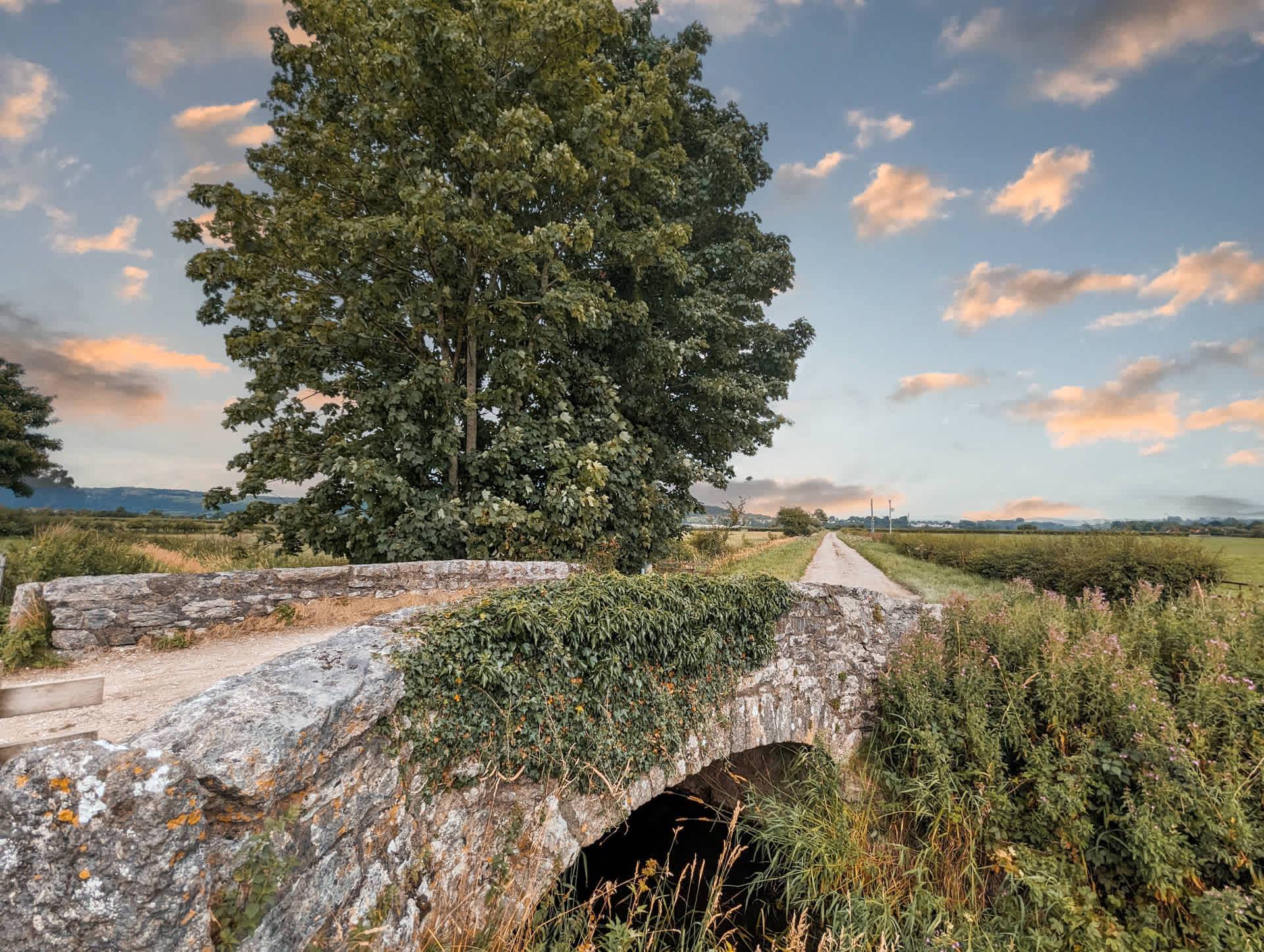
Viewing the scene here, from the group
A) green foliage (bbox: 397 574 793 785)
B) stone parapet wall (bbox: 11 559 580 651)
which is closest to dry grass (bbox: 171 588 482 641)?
stone parapet wall (bbox: 11 559 580 651)

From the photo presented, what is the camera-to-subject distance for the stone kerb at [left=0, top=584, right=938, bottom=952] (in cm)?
198

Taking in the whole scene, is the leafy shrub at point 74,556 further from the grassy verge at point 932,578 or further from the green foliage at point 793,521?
the green foliage at point 793,521

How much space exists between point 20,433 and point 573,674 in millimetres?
39743

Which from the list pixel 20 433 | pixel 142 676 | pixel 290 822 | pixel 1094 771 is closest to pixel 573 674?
pixel 290 822

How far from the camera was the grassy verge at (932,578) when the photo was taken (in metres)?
14.2

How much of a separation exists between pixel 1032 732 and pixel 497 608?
608cm

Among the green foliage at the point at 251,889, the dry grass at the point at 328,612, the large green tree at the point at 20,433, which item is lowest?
the green foliage at the point at 251,889

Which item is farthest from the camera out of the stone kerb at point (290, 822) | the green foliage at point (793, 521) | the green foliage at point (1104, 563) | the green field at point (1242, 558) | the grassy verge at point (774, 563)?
the green foliage at point (793, 521)

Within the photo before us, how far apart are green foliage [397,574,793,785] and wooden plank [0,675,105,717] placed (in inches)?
122

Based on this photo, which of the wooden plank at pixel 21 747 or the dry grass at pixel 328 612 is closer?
the wooden plank at pixel 21 747

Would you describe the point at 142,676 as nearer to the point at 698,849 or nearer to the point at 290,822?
the point at 290,822

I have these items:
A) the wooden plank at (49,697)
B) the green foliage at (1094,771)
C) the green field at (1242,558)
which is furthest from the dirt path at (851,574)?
the wooden plank at (49,697)

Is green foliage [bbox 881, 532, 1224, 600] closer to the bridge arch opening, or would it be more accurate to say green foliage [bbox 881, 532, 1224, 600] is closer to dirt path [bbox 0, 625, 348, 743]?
the bridge arch opening

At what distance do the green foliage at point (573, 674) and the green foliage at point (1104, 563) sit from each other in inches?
263
